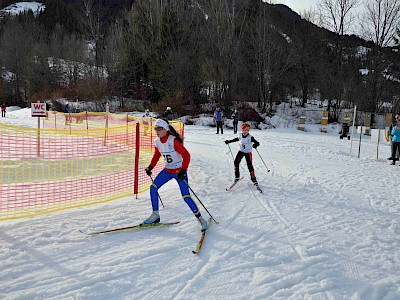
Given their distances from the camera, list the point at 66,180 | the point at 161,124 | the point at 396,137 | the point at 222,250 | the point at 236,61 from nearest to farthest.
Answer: the point at 222,250
the point at 161,124
the point at 66,180
the point at 396,137
the point at 236,61

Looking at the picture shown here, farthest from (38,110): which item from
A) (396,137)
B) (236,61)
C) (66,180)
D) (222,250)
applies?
(236,61)

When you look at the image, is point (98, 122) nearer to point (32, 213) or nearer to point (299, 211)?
point (32, 213)

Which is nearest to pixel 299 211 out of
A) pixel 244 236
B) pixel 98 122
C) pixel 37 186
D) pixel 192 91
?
pixel 244 236

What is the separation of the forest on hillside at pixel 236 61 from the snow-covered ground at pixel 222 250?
2363 cm

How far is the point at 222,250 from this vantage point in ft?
14.4

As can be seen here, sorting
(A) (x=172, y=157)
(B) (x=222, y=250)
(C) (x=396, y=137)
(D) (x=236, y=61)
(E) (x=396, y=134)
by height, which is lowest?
(B) (x=222, y=250)

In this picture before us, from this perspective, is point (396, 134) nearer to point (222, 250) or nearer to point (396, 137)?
point (396, 137)

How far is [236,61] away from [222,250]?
2782 centimetres

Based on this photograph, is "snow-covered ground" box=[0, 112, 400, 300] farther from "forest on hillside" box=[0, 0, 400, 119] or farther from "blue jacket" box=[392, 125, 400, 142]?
"forest on hillside" box=[0, 0, 400, 119]

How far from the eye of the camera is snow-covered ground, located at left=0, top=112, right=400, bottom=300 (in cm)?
346

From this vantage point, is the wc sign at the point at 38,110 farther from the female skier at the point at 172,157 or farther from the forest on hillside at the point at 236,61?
the forest on hillside at the point at 236,61

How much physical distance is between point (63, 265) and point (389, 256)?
14.4ft

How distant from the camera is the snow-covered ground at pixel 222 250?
11.4 feet

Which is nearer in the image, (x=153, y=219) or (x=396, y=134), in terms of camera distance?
(x=153, y=219)
